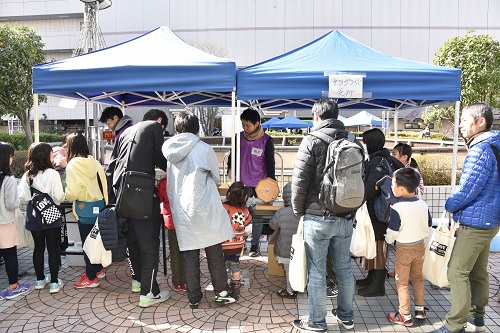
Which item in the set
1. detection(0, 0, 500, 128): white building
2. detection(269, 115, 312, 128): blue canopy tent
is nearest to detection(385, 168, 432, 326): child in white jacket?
detection(269, 115, 312, 128): blue canopy tent

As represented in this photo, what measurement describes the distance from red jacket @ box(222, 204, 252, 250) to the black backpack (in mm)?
1128

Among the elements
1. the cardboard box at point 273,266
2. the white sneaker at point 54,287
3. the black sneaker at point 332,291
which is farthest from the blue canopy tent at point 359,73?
the white sneaker at point 54,287

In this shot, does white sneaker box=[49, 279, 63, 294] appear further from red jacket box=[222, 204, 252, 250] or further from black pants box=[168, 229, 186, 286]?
red jacket box=[222, 204, 252, 250]

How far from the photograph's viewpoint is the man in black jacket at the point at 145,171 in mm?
3330

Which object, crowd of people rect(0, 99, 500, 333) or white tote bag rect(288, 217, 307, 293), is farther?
white tote bag rect(288, 217, 307, 293)

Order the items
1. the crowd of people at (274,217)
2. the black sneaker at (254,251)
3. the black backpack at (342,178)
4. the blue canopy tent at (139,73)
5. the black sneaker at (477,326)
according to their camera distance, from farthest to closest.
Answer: the black sneaker at (254,251) < the blue canopy tent at (139,73) < the black sneaker at (477,326) < the crowd of people at (274,217) < the black backpack at (342,178)

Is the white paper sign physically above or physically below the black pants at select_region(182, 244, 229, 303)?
above

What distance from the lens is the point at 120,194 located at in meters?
3.33

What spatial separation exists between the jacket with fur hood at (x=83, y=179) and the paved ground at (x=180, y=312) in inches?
41.5

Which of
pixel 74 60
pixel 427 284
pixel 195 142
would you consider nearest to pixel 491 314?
pixel 427 284

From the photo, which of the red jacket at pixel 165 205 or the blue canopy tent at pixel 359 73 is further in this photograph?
the blue canopy tent at pixel 359 73

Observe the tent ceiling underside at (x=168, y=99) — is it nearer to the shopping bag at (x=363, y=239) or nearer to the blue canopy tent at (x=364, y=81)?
the blue canopy tent at (x=364, y=81)

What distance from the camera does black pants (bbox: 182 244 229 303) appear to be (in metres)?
3.39

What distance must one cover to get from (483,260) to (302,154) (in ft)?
5.71
